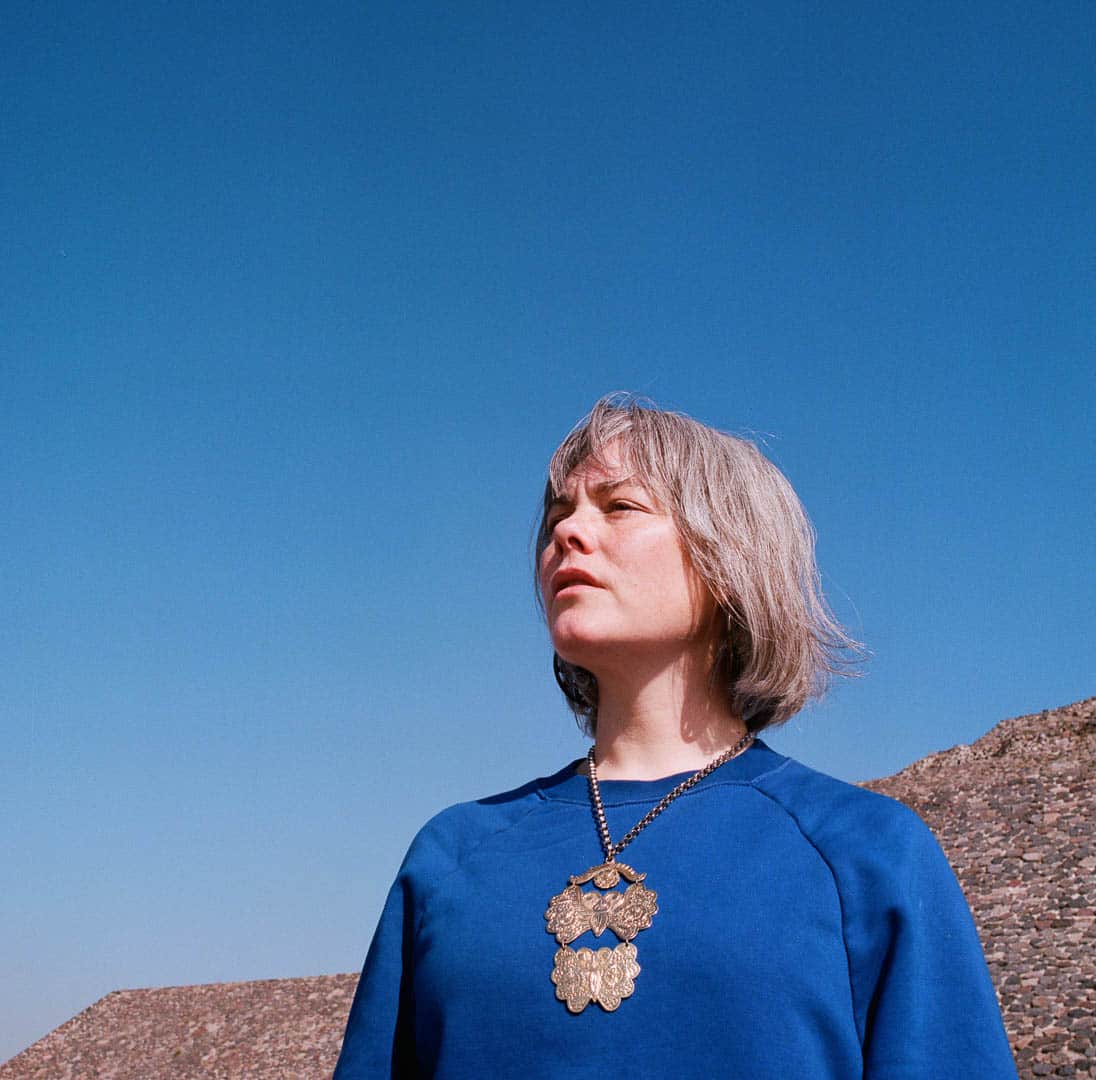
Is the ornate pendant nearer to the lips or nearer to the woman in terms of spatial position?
the woman

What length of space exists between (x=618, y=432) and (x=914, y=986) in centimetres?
126

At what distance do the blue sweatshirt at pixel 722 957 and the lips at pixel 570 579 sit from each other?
414 mm

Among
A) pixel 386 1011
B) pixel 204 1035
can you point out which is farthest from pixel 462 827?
pixel 204 1035

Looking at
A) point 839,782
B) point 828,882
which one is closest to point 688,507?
point 839,782

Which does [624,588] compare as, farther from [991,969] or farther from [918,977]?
[991,969]

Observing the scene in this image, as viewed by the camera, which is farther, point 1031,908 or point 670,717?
point 1031,908

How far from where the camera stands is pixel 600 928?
197 centimetres

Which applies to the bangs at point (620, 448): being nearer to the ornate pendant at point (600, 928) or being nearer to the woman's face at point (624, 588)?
the woman's face at point (624, 588)

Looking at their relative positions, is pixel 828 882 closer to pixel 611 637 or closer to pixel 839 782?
pixel 839 782

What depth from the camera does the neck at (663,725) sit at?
2330 mm

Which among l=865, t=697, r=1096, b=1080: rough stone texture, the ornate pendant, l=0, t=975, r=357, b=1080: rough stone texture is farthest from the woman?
l=0, t=975, r=357, b=1080: rough stone texture

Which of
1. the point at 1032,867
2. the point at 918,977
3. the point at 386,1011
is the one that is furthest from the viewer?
the point at 1032,867

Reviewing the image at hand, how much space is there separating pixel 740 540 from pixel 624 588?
0.27m

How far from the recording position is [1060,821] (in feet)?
47.8
